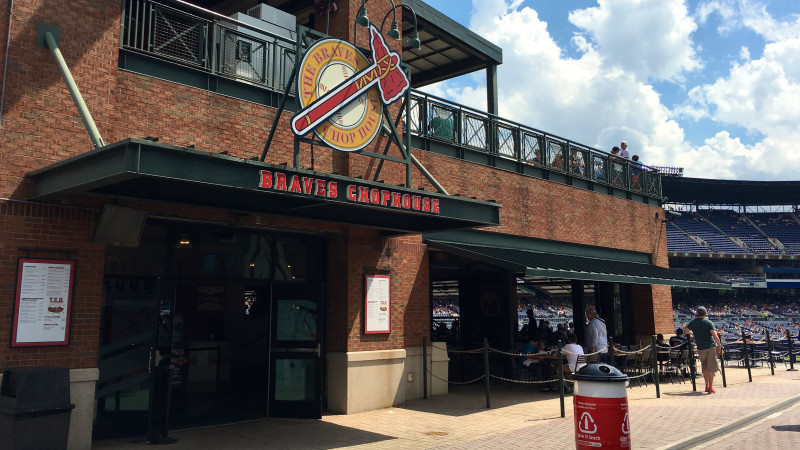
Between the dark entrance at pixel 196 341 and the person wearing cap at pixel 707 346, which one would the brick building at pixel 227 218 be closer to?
the dark entrance at pixel 196 341

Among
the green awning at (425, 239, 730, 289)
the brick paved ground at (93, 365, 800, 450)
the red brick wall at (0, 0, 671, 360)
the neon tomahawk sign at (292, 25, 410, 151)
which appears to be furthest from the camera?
the green awning at (425, 239, 730, 289)

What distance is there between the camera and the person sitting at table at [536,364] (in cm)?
1380

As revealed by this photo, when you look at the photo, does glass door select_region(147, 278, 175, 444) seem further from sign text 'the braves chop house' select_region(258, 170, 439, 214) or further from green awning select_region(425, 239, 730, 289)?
A: green awning select_region(425, 239, 730, 289)

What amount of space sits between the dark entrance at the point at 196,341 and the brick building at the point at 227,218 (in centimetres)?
3

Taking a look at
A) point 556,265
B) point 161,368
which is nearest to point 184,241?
point 161,368

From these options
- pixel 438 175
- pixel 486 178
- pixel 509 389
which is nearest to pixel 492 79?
pixel 486 178

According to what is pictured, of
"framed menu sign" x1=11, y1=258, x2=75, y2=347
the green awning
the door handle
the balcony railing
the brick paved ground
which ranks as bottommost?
the brick paved ground

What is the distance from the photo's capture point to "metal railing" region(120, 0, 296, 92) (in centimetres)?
930

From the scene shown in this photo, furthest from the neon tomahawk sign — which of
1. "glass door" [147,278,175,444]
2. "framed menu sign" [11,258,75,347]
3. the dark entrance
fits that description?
"framed menu sign" [11,258,75,347]

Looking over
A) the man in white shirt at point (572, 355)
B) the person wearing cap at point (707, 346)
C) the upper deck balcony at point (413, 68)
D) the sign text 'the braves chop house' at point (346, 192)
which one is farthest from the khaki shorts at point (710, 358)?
the sign text 'the braves chop house' at point (346, 192)

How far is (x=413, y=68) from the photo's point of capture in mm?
20594

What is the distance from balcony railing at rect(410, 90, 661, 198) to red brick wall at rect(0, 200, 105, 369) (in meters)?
7.01

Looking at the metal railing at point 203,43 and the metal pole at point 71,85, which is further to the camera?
the metal railing at point 203,43

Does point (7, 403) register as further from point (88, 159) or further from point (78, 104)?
point (78, 104)
